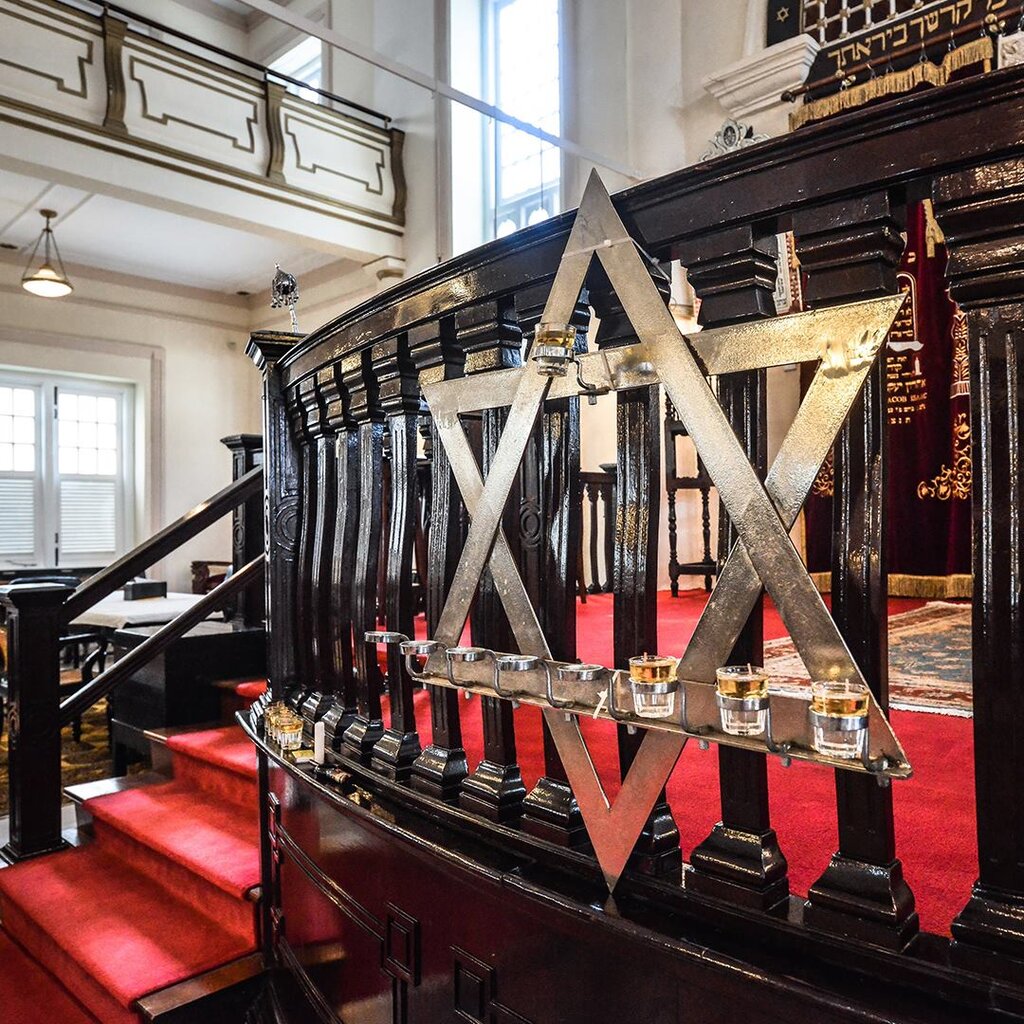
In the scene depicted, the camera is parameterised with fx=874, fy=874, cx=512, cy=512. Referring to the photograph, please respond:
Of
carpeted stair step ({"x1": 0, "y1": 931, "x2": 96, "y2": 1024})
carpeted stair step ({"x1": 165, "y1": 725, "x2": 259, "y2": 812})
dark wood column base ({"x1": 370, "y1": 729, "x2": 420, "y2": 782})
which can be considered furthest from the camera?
carpeted stair step ({"x1": 165, "y1": 725, "x2": 259, "y2": 812})

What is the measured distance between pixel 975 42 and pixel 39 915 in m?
5.29

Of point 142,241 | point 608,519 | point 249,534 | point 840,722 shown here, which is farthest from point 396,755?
point 142,241

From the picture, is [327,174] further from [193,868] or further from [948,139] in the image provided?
[948,139]

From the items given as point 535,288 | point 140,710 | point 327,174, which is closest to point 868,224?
point 535,288

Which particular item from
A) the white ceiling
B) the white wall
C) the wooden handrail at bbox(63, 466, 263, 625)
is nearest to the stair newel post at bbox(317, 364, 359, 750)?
the wooden handrail at bbox(63, 466, 263, 625)

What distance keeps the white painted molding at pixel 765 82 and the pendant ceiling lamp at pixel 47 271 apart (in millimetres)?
5663

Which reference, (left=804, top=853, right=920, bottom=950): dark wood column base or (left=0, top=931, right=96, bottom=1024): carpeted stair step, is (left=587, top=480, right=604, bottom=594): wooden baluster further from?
(left=804, top=853, right=920, bottom=950): dark wood column base

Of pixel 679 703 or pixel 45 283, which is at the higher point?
pixel 45 283

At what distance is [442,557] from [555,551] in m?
0.27

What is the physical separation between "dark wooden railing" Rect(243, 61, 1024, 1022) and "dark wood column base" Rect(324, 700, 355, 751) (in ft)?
0.54

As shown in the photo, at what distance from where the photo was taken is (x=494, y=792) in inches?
49.7

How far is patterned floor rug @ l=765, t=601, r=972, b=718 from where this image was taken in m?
2.10

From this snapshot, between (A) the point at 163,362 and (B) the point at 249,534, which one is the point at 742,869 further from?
(A) the point at 163,362

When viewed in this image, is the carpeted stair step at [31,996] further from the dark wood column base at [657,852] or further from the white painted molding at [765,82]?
the white painted molding at [765,82]
